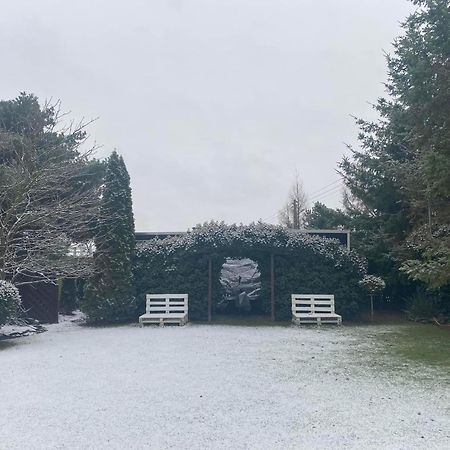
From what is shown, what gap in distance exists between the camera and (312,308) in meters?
13.0

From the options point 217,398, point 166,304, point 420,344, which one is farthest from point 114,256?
point 217,398

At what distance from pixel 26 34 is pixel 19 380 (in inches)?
329

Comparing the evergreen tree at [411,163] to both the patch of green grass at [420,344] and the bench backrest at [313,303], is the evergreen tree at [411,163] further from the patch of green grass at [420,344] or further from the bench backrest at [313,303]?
the bench backrest at [313,303]

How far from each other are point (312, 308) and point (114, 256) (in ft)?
19.1

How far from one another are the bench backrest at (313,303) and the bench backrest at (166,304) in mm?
3176

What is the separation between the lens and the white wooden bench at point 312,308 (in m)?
12.7

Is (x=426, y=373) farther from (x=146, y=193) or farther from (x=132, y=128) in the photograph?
(x=146, y=193)

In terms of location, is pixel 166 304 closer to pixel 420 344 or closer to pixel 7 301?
pixel 7 301

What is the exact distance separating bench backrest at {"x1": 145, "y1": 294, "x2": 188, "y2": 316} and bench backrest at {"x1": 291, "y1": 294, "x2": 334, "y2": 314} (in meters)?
3.18

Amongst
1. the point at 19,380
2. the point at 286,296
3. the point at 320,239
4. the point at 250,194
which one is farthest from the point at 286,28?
the point at 250,194

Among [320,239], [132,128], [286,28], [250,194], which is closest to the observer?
[286,28]

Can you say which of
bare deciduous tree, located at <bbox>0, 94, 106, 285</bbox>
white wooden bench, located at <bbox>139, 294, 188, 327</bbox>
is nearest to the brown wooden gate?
bare deciduous tree, located at <bbox>0, 94, 106, 285</bbox>

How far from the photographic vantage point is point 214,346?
8758 mm

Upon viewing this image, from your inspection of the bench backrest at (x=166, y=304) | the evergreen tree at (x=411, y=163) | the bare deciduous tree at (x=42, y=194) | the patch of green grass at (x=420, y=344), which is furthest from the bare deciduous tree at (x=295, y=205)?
the bench backrest at (x=166, y=304)
